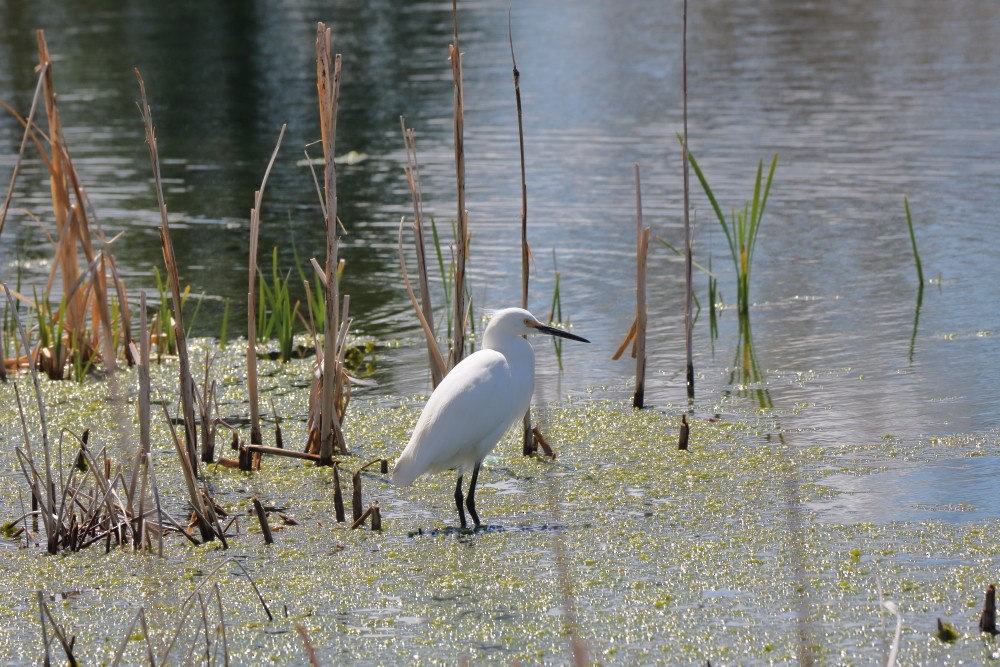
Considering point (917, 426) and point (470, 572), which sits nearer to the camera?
point (470, 572)

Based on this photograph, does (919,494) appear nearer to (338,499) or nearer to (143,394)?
(338,499)

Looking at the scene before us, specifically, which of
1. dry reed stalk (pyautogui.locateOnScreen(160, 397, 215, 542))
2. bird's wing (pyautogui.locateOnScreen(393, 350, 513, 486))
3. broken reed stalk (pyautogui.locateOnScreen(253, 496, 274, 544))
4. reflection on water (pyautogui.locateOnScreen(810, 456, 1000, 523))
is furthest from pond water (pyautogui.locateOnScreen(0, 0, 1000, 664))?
dry reed stalk (pyautogui.locateOnScreen(160, 397, 215, 542))

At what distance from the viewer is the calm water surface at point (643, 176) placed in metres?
6.37

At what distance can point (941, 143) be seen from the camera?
11.4 m

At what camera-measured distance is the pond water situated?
583cm

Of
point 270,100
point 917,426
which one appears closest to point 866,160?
point 917,426

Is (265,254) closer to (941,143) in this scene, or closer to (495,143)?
(495,143)

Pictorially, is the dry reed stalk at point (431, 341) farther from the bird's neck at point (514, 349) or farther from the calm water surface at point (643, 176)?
the calm water surface at point (643, 176)

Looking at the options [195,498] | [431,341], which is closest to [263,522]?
[195,498]

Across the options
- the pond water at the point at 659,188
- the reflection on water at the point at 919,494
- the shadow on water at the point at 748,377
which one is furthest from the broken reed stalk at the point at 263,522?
the shadow on water at the point at 748,377

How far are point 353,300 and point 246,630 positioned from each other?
4749mm

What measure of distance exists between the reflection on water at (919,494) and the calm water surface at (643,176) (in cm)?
42

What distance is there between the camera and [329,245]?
4641 mm

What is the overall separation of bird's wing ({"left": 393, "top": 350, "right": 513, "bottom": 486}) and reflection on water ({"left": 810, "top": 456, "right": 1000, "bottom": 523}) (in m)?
1.06
